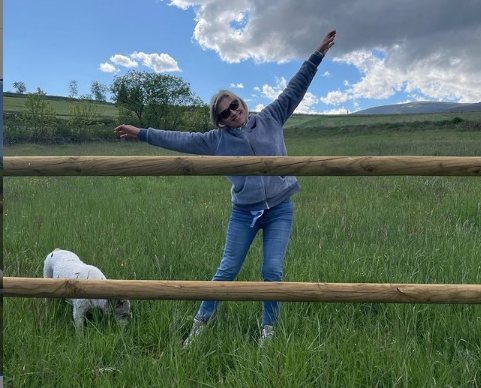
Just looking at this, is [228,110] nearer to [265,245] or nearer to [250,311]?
[265,245]

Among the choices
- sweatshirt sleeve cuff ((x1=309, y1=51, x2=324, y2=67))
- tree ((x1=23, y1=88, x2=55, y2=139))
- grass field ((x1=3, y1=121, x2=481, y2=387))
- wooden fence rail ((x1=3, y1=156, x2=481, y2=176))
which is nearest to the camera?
wooden fence rail ((x1=3, y1=156, x2=481, y2=176))

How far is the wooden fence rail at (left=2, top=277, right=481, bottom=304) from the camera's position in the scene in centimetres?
242

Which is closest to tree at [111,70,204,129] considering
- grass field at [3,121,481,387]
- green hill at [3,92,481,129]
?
green hill at [3,92,481,129]

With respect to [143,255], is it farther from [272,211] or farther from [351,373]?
[351,373]

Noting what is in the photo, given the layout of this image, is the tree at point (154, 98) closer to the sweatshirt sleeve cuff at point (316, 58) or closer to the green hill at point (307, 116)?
the green hill at point (307, 116)

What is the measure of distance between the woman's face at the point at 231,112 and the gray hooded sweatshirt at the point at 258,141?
0.05 m

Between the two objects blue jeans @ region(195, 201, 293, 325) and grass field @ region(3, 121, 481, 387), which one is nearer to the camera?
grass field @ region(3, 121, 481, 387)

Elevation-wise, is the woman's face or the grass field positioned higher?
the woman's face

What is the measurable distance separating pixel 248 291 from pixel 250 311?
1105 mm

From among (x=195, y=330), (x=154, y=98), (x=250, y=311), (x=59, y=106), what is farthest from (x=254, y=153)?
(x=59, y=106)

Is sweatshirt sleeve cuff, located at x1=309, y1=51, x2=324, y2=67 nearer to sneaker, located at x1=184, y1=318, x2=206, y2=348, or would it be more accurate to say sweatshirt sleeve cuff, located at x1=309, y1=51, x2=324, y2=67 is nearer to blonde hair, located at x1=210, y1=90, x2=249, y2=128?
blonde hair, located at x1=210, y1=90, x2=249, y2=128

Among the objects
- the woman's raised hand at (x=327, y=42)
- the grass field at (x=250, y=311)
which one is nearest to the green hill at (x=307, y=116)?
the grass field at (x=250, y=311)

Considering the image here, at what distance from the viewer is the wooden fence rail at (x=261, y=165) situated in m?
2.41

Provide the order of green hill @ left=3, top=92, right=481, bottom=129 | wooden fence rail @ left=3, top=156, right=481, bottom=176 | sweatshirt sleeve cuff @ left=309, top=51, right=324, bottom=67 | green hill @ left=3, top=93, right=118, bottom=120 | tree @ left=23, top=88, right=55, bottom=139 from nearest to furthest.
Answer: wooden fence rail @ left=3, top=156, right=481, bottom=176 < sweatshirt sleeve cuff @ left=309, top=51, right=324, bottom=67 < tree @ left=23, top=88, right=55, bottom=139 < green hill @ left=3, top=92, right=481, bottom=129 < green hill @ left=3, top=93, right=118, bottom=120
